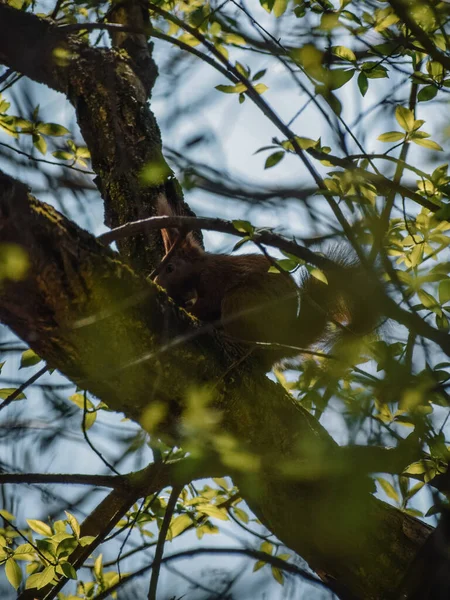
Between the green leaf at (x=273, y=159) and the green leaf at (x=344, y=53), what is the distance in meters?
0.32

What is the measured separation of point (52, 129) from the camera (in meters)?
2.70

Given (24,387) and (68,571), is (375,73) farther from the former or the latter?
(68,571)

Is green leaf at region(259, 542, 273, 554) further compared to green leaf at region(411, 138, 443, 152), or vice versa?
green leaf at region(259, 542, 273, 554)

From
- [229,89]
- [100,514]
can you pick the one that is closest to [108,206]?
[229,89]

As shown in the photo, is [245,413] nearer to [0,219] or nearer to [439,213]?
[439,213]

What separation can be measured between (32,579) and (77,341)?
39.8 inches

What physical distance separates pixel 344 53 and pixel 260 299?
1623 millimetres

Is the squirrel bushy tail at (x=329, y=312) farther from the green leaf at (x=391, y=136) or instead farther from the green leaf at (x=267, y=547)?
the green leaf at (x=267, y=547)

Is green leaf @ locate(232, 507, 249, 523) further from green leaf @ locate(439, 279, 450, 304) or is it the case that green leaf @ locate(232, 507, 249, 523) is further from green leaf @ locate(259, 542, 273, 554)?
green leaf @ locate(439, 279, 450, 304)

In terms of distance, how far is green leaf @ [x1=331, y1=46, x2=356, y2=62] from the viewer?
6.24 ft

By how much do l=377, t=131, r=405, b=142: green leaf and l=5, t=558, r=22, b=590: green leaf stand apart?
194 cm

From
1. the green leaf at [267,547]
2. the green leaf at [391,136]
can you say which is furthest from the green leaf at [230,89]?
the green leaf at [267,547]

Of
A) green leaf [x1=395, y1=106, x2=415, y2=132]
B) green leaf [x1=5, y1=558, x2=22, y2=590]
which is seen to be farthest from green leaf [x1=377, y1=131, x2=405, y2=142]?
green leaf [x1=5, y1=558, x2=22, y2=590]

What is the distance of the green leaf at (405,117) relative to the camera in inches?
79.3
